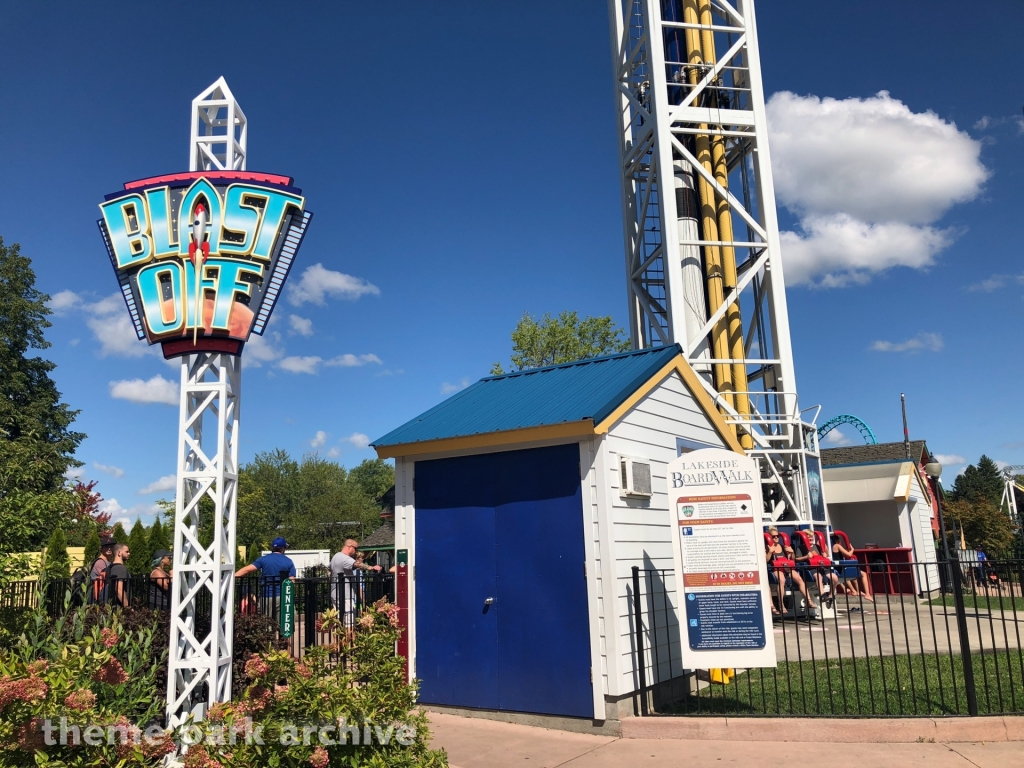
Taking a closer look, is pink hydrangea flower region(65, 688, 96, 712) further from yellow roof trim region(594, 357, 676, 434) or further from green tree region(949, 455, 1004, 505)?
green tree region(949, 455, 1004, 505)

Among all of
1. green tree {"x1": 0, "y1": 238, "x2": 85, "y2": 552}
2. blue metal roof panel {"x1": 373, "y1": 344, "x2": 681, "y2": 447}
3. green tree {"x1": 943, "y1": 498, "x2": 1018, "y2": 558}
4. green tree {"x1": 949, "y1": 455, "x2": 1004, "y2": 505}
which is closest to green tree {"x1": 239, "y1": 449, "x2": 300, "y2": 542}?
green tree {"x1": 0, "y1": 238, "x2": 85, "y2": 552}

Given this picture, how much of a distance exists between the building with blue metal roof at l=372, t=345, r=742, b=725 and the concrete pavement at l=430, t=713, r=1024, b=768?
48 cm

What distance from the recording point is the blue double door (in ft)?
24.1

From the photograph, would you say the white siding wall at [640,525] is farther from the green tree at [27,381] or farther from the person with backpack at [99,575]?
the green tree at [27,381]

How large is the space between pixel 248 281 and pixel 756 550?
5.26 m

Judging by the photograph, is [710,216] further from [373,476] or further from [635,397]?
[373,476]

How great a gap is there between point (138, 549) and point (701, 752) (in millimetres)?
31587

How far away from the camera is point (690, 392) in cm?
980

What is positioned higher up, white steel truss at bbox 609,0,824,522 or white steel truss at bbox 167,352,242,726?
white steel truss at bbox 609,0,824,522

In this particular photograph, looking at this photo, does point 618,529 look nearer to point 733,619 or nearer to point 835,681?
point 733,619

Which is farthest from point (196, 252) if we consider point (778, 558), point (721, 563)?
point (778, 558)

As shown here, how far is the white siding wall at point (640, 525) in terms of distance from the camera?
23.5ft

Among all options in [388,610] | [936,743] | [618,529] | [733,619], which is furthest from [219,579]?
[936,743]

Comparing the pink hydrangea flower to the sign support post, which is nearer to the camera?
the pink hydrangea flower
